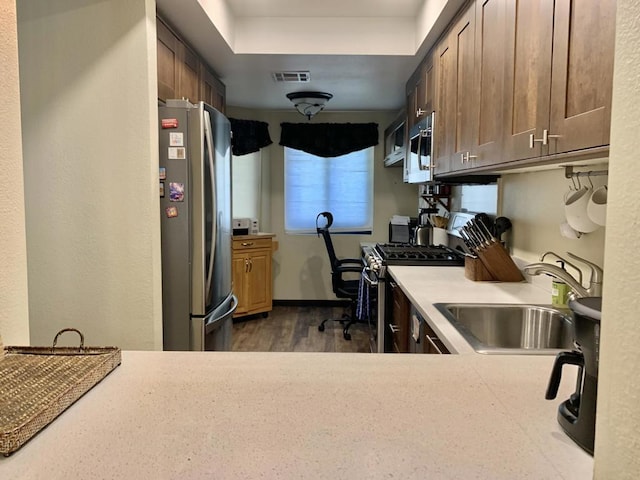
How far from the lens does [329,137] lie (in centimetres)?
571

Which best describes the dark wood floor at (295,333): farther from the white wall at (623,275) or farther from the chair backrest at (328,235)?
the white wall at (623,275)

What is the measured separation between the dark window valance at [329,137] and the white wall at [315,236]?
0.10 m

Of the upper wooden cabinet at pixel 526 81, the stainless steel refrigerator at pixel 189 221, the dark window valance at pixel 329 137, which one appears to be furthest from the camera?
the dark window valance at pixel 329 137

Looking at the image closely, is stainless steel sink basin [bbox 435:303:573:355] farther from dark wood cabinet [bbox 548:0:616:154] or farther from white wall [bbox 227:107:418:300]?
white wall [bbox 227:107:418:300]

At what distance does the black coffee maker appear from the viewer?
81 centimetres

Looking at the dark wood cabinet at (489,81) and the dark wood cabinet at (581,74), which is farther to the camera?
the dark wood cabinet at (489,81)

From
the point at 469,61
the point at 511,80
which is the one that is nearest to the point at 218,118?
the point at 469,61

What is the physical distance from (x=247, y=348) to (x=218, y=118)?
2.30 metres

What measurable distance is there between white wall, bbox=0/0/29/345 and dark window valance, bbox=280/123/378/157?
4.63m

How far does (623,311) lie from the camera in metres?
0.59

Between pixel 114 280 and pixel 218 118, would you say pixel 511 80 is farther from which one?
pixel 114 280

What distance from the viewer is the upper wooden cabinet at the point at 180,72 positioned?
255cm

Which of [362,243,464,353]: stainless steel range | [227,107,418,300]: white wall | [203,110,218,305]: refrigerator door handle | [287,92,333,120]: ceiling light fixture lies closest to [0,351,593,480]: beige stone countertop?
[203,110,218,305]: refrigerator door handle

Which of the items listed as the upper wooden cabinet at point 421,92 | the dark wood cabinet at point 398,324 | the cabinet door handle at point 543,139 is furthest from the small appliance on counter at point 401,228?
the cabinet door handle at point 543,139
